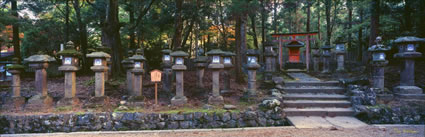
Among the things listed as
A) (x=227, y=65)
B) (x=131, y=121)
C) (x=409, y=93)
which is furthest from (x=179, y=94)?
(x=409, y=93)

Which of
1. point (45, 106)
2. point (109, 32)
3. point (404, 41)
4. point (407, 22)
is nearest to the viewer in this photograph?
point (45, 106)

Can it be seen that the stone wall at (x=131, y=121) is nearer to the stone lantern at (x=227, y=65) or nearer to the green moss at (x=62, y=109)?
the green moss at (x=62, y=109)

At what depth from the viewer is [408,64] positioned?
7059mm

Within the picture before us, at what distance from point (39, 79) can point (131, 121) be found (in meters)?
3.28

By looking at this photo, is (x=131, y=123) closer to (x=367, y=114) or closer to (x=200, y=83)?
(x=200, y=83)

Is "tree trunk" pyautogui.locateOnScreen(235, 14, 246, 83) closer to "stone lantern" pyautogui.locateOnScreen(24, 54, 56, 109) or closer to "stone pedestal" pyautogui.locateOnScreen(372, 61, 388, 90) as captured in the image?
"stone pedestal" pyautogui.locateOnScreen(372, 61, 388, 90)

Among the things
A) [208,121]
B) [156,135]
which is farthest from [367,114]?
[156,135]

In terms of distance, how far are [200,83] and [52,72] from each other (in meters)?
9.58

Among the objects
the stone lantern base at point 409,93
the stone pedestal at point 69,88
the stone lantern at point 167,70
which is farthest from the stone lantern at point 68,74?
the stone lantern base at point 409,93

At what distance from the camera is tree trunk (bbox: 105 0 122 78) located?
951cm

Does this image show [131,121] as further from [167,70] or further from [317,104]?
[317,104]

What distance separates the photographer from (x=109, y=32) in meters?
9.63

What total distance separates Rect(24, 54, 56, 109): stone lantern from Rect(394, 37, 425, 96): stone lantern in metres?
11.4

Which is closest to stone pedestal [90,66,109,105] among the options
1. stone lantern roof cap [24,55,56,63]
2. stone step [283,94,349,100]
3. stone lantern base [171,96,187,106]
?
stone lantern roof cap [24,55,56,63]
